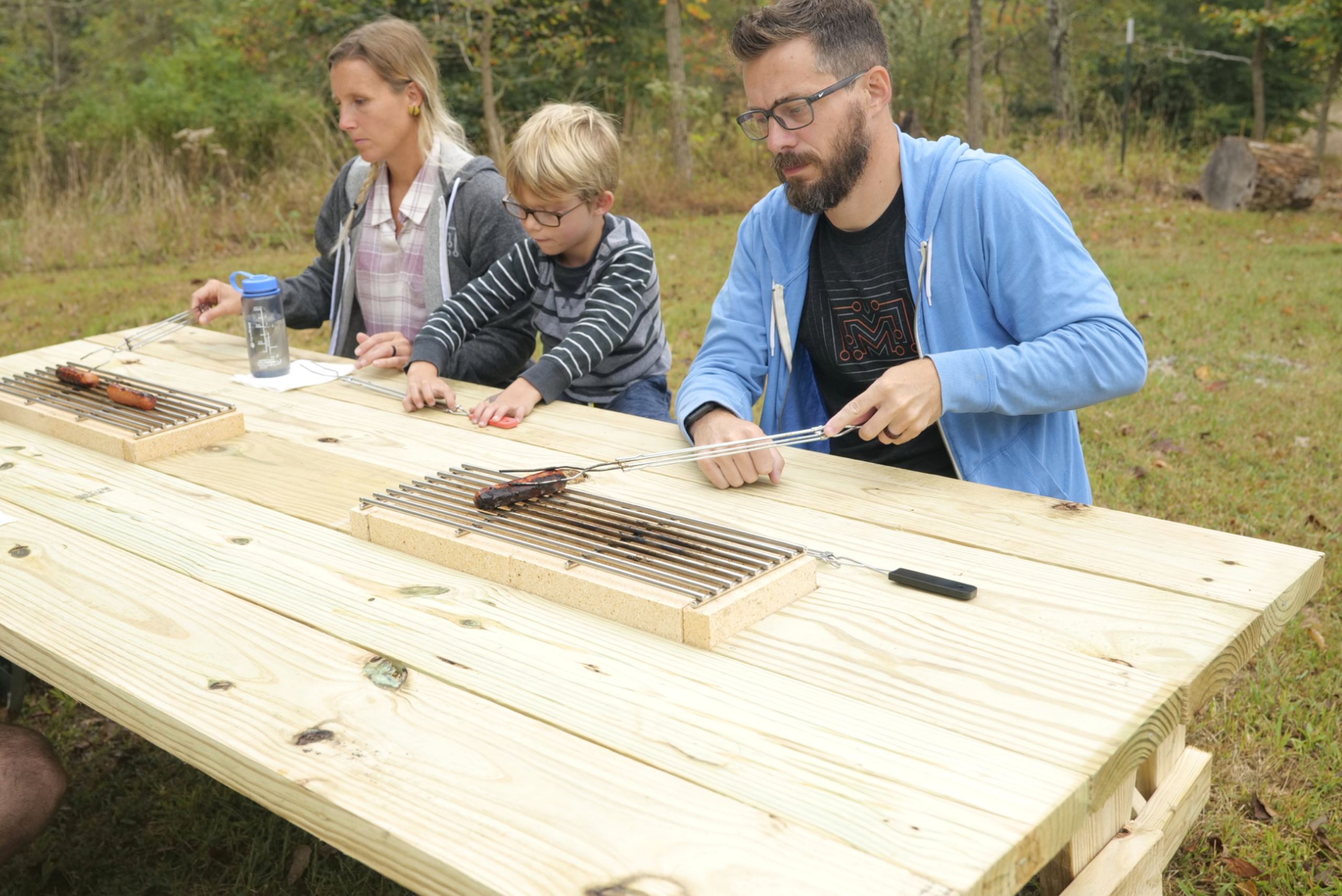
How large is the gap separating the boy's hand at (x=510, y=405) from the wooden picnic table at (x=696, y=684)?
452 millimetres

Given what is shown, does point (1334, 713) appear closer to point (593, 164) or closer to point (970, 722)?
point (970, 722)

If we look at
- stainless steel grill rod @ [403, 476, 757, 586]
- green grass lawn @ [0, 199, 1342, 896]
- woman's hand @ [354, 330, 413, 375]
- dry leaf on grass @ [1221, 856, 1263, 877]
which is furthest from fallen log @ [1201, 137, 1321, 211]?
→ stainless steel grill rod @ [403, 476, 757, 586]

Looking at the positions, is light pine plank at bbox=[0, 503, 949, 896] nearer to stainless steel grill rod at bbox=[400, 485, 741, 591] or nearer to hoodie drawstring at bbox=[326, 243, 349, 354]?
stainless steel grill rod at bbox=[400, 485, 741, 591]

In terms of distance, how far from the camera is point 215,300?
11.6 ft

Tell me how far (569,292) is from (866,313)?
102cm

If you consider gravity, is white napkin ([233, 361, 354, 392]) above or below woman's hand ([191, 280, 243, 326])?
below

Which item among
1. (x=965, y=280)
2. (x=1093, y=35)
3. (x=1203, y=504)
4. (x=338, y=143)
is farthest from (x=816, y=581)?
(x=1093, y=35)

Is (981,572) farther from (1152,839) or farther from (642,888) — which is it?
(642,888)

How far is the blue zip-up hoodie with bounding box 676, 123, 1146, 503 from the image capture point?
7.04ft

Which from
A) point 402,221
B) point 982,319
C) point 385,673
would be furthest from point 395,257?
point 385,673

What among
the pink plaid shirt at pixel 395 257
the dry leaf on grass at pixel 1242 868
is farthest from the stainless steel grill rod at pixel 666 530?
the pink plaid shirt at pixel 395 257

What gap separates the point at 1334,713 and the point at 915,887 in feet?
7.77

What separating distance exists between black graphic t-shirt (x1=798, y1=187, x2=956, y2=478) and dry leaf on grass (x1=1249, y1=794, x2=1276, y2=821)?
103 centimetres

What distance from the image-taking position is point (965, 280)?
244 centimetres
